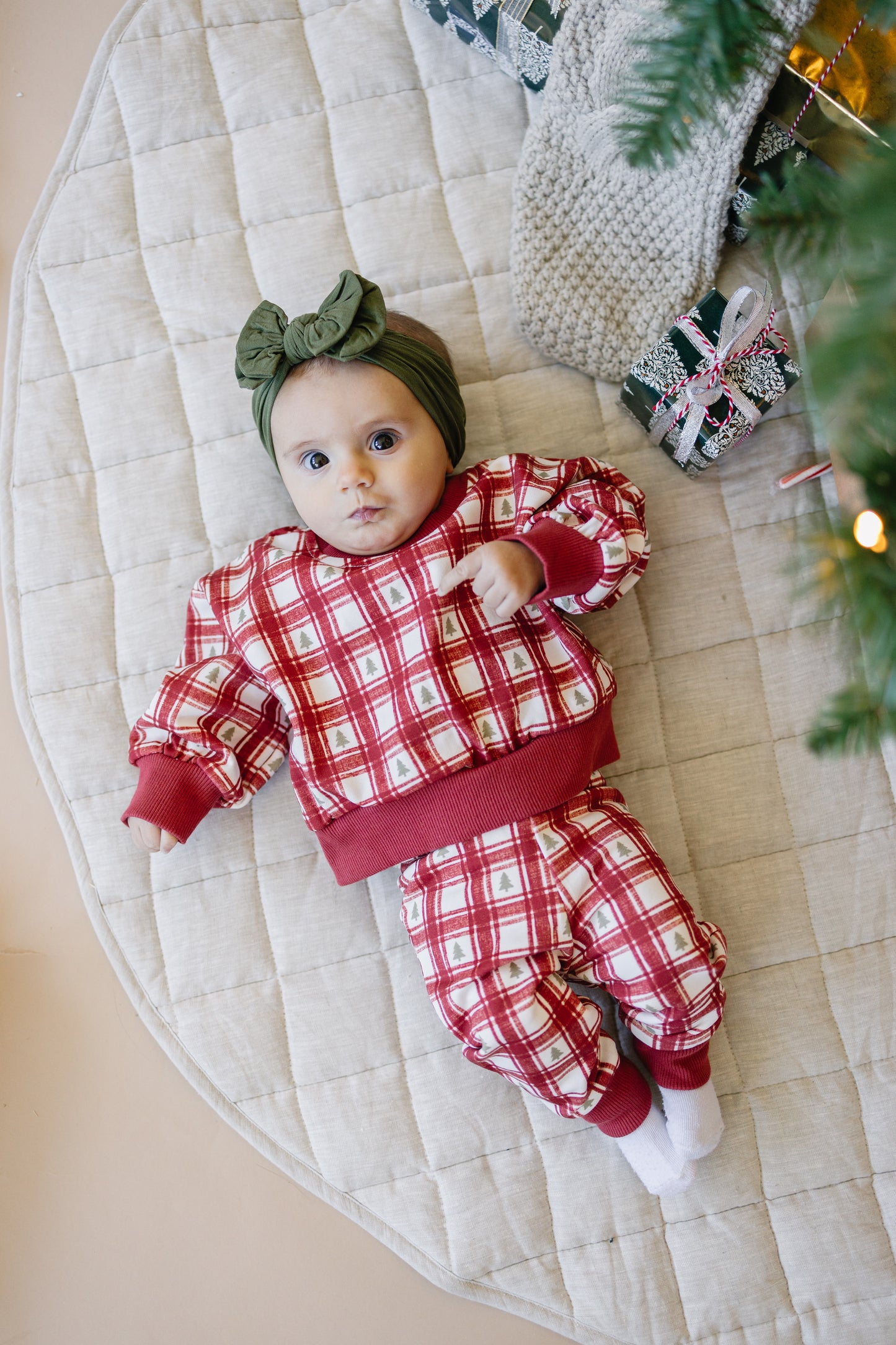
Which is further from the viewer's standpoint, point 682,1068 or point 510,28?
point 510,28

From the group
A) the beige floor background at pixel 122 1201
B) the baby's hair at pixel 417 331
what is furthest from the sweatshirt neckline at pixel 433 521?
the beige floor background at pixel 122 1201

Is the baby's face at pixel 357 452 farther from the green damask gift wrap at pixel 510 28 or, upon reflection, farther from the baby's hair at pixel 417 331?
the green damask gift wrap at pixel 510 28

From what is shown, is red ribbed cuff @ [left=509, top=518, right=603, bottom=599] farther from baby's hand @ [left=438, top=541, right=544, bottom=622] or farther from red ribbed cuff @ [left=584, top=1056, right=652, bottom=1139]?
red ribbed cuff @ [left=584, top=1056, right=652, bottom=1139]

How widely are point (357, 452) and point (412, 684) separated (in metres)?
0.25

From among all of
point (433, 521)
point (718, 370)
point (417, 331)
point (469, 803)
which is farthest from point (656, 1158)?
point (417, 331)

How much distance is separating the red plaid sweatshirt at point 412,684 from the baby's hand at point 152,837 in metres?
0.01

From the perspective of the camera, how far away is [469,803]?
1.00m

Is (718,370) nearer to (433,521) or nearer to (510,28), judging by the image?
(433,521)

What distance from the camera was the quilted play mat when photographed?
1.03m

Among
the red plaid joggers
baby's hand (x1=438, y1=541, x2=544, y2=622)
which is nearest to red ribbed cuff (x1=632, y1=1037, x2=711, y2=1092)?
the red plaid joggers

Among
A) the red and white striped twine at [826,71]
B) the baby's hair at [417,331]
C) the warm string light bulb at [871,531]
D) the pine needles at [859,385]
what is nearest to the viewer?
the pine needles at [859,385]

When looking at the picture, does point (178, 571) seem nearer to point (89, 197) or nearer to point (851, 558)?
point (89, 197)

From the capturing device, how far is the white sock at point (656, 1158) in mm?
993

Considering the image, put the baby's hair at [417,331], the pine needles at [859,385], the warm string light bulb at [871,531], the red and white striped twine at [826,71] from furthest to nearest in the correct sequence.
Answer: the baby's hair at [417,331] → the red and white striped twine at [826,71] → the warm string light bulb at [871,531] → the pine needles at [859,385]
